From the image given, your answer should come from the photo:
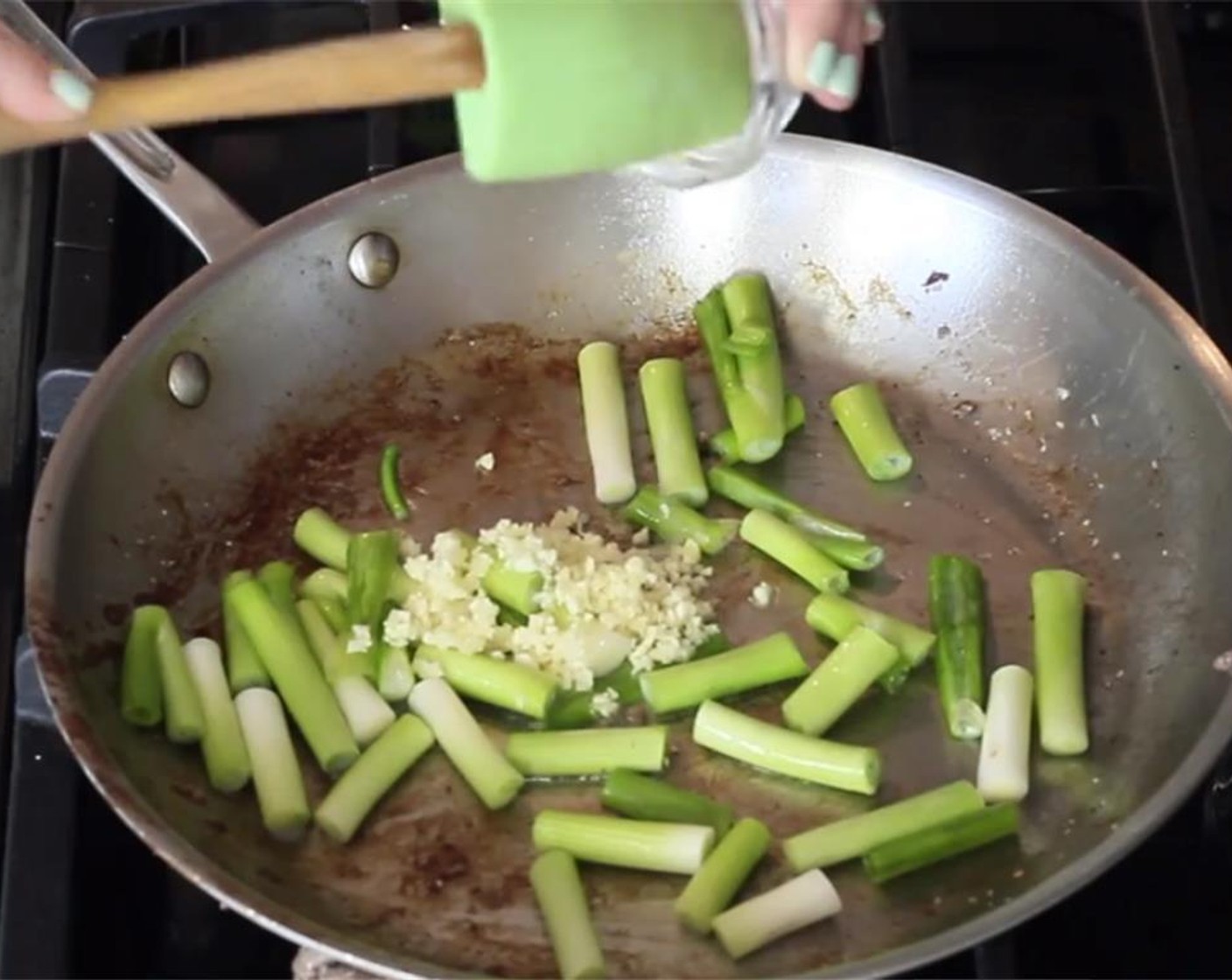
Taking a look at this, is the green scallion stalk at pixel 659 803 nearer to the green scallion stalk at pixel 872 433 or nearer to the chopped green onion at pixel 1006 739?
the chopped green onion at pixel 1006 739

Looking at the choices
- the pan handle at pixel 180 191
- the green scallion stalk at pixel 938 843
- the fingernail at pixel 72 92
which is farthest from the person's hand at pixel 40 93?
the green scallion stalk at pixel 938 843

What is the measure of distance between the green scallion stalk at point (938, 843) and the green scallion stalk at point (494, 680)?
237mm

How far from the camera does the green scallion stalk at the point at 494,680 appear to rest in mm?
1111

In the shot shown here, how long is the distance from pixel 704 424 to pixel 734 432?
0.04 meters

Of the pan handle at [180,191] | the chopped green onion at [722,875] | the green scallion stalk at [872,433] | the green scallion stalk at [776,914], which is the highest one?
the pan handle at [180,191]

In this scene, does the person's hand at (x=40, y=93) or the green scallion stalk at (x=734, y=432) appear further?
the green scallion stalk at (x=734, y=432)

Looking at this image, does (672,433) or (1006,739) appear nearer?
(1006,739)

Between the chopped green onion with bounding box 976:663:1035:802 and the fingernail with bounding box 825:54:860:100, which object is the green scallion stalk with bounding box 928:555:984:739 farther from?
the fingernail with bounding box 825:54:860:100

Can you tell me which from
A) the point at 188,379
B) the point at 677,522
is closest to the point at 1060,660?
the point at 677,522

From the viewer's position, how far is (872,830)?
40.6 inches

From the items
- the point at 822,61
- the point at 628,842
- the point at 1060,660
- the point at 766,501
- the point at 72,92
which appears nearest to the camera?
the point at 72,92

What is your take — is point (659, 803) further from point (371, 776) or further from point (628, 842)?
point (371, 776)

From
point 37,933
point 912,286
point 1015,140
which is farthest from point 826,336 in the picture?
point 37,933

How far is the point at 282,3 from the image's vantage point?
134 cm
